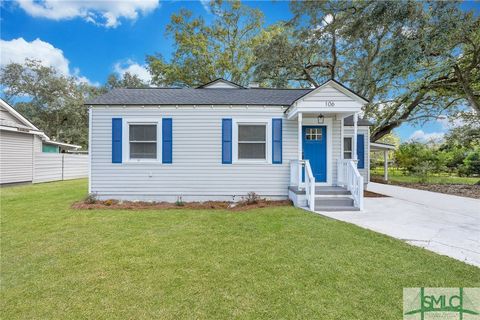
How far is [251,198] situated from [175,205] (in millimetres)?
2393

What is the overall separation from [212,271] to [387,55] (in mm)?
13061

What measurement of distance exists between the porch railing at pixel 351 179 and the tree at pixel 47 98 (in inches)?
1058

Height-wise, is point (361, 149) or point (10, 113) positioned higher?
point (10, 113)

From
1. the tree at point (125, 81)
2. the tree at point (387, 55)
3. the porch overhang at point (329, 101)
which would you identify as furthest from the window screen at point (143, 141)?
the tree at point (125, 81)

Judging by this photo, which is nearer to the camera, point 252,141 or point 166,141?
point 166,141

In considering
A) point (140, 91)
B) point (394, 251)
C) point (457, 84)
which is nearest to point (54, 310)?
point (394, 251)

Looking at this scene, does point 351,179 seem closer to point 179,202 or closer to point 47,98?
point 179,202

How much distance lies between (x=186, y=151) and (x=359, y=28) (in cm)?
1220

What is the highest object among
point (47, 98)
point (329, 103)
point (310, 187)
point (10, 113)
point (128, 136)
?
point (47, 98)

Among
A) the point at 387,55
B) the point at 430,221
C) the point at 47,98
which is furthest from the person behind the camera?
the point at 47,98

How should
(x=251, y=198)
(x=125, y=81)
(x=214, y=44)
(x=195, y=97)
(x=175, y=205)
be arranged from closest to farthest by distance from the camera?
(x=175, y=205), (x=251, y=198), (x=195, y=97), (x=214, y=44), (x=125, y=81)

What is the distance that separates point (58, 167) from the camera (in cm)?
Result: 1495

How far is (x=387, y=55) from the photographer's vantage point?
11.4m

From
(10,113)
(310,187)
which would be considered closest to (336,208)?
(310,187)
